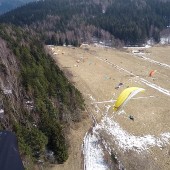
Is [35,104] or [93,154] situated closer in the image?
[93,154]

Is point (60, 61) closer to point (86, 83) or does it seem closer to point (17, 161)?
point (86, 83)

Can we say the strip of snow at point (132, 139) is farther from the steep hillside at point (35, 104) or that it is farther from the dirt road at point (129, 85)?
the steep hillside at point (35, 104)

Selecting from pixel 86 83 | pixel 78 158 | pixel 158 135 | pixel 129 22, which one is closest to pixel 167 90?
pixel 86 83

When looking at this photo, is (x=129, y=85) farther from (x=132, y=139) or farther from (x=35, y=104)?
(x=35, y=104)

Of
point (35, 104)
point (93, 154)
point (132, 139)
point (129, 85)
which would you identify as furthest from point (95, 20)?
point (93, 154)

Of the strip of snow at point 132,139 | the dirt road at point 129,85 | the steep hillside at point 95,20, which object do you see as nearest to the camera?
the dirt road at point 129,85

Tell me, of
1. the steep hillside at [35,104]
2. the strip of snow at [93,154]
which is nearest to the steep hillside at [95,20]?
the steep hillside at [35,104]

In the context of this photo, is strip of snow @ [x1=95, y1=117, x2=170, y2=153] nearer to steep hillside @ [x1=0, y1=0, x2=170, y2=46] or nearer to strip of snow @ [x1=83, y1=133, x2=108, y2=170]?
strip of snow @ [x1=83, y1=133, x2=108, y2=170]
